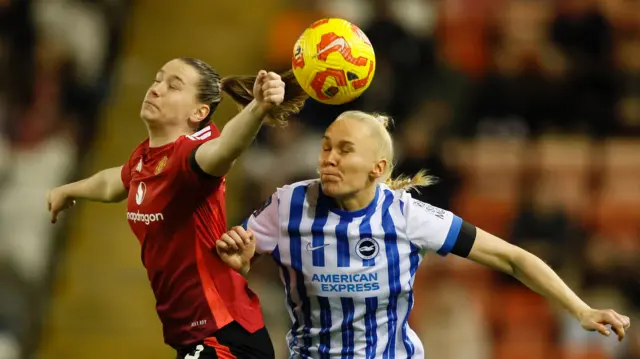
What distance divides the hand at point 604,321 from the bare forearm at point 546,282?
5 cm

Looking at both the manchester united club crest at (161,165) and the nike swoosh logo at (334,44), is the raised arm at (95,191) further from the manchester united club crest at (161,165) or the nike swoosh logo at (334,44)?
the nike swoosh logo at (334,44)

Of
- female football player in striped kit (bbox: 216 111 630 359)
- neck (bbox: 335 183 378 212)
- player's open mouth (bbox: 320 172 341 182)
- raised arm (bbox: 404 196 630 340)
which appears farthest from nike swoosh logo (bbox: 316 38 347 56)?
raised arm (bbox: 404 196 630 340)

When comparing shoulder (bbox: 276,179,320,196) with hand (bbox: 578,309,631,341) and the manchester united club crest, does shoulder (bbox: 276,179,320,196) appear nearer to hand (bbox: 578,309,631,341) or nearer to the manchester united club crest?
the manchester united club crest

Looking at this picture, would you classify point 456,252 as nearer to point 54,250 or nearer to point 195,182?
point 195,182

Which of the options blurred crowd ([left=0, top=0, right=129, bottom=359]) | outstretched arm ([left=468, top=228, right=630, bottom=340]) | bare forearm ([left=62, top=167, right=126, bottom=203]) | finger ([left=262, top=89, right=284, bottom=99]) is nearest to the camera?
finger ([left=262, top=89, right=284, bottom=99])

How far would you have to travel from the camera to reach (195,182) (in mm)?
3969

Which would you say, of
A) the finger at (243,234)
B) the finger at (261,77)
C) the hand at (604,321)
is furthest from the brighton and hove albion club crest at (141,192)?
the hand at (604,321)

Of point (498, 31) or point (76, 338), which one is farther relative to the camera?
point (498, 31)

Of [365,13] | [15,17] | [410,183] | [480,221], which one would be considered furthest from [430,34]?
[410,183]

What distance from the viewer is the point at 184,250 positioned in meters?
4.12

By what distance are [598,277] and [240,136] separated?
16.7ft

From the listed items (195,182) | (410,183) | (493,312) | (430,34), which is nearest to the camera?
(195,182)

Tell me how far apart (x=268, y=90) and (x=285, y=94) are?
71 centimetres

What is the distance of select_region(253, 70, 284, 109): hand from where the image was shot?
3581mm
